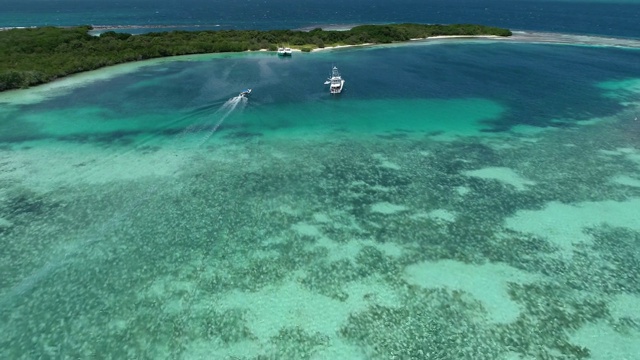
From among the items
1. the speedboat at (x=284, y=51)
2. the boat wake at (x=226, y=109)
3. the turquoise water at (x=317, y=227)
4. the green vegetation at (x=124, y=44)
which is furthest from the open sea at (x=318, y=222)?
the speedboat at (x=284, y=51)

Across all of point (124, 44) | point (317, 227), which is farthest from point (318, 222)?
point (124, 44)

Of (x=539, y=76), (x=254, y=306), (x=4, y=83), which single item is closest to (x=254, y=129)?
(x=254, y=306)

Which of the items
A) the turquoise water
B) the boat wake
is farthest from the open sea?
the boat wake

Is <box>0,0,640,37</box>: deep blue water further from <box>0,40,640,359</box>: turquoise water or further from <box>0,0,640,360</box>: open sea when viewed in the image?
<box>0,40,640,359</box>: turquoise water

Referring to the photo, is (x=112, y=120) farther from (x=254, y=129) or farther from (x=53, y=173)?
(x=254, y=129)

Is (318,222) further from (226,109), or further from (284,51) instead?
(284,51)
